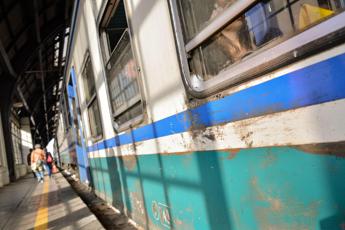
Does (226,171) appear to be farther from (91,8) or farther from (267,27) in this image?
(91,8)

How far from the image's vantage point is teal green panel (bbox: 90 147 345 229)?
53.5 inches

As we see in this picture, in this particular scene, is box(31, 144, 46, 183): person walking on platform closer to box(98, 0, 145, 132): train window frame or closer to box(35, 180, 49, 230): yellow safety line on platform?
box(35, 180, 49, 230): yellow safety line on platform

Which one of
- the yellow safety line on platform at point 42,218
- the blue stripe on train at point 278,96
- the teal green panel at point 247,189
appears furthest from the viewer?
the yellow safety line on platform at point 42,218

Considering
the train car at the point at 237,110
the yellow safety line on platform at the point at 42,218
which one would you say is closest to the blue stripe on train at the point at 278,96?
the train car at the point at 237,110

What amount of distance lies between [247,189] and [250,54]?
0.59 metres

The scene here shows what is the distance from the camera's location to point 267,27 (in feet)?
5.42

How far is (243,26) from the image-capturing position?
70.7 inches

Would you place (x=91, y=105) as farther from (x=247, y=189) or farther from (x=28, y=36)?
(x=28, y=36)

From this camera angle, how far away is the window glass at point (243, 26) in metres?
1.43

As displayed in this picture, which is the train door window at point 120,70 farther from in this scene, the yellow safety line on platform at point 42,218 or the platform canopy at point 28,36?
the platform canopy at point 28,36

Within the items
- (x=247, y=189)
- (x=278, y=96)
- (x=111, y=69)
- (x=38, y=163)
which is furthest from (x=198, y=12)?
(x=38, y=163)

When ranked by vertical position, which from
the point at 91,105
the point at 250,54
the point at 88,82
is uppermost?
the point at 88,82

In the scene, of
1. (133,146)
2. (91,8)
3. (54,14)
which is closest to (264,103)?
(133,146)

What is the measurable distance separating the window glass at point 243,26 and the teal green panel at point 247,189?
437mm
